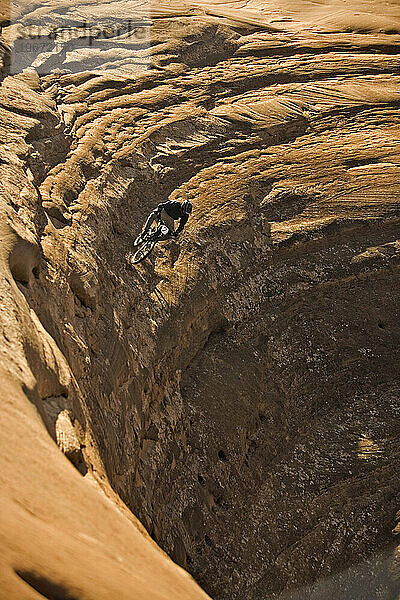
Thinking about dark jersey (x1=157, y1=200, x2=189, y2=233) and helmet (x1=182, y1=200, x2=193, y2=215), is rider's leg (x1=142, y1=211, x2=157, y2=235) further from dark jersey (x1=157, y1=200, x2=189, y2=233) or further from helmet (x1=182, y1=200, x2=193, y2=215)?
helmet (x1=182, y1=200, x2=193, y2=215)

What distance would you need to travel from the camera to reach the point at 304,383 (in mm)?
6738

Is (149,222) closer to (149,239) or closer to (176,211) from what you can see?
(149,239)

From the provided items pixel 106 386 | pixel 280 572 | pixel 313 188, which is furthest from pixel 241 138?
pixel 280 572

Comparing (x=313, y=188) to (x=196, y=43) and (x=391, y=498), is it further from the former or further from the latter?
(x=391, y=498)

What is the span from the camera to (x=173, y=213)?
21.2ft

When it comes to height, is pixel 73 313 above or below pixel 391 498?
above

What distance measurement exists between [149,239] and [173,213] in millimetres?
571

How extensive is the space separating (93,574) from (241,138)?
618cm

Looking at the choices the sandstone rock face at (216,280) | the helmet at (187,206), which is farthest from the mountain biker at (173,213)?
the sandstone rock face at (216,280)

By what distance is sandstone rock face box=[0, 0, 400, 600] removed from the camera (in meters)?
4.29

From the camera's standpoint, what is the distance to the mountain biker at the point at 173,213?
6.27 meters

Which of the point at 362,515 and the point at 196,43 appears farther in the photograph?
the point at 196,43

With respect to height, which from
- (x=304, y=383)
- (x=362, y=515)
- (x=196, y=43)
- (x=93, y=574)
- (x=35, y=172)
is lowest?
(x=362, y=515)

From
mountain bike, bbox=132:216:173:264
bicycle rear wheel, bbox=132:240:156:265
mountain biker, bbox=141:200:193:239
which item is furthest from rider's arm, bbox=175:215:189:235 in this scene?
bicycle rear wheel, bbox=132:240:156:265
